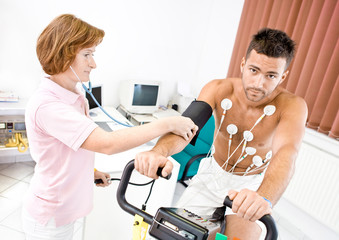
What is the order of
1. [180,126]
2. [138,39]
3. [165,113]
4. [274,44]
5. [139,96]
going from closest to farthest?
1. [180,126]
2. [274,44]
3. [139,96]
4. [138,39]
5. [165,113]

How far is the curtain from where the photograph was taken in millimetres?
2336

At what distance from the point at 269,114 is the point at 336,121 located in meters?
1.33

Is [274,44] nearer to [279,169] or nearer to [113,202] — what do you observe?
[279,169]

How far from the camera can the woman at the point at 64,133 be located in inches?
36.6

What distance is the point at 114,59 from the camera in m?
3.27

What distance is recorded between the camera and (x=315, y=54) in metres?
2.47

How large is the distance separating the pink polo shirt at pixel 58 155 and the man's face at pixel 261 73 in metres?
0.82

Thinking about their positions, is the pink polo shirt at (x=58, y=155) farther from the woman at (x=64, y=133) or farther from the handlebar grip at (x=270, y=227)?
the handlebar grip at (x=270, y=227)

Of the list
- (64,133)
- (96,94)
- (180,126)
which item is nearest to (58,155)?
(64,133)

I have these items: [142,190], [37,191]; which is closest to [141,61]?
[142,190]

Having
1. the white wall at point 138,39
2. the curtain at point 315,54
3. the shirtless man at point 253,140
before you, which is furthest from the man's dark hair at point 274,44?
the white wall at point 138,39

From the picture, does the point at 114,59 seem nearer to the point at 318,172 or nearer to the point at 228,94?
the point at 228,94

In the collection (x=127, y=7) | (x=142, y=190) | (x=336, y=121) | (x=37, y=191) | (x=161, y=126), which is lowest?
(x=142, y=190)

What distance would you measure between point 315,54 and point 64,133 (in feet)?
8.15
